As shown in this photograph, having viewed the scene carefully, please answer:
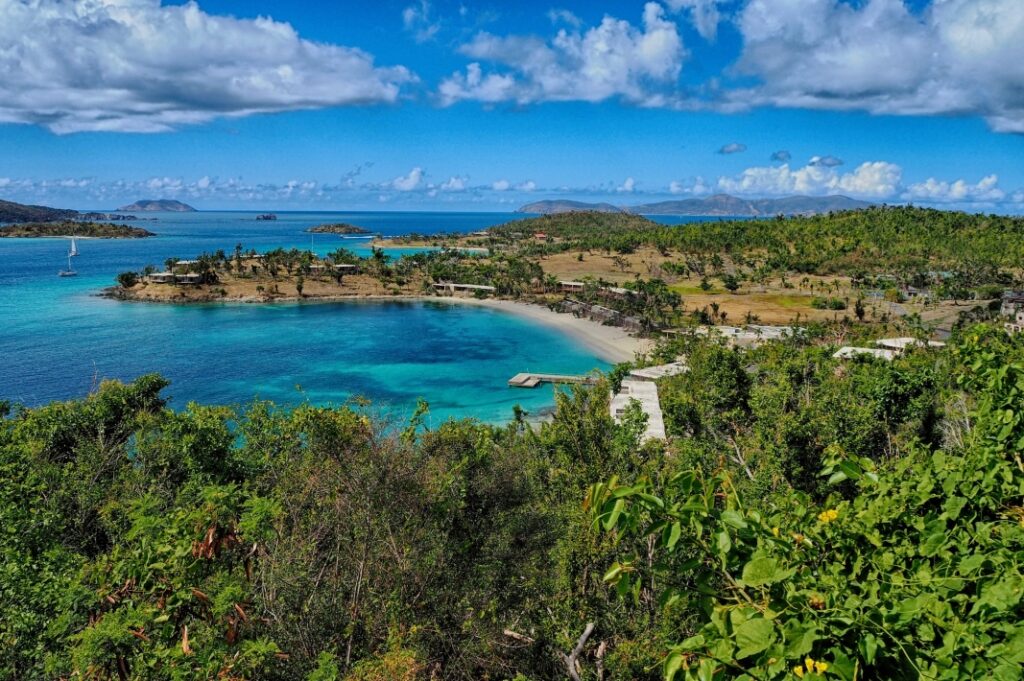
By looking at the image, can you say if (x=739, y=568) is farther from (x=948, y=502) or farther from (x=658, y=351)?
(x=658, y=351)

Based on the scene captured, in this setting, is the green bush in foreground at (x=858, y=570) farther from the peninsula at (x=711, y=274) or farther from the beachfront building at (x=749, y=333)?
the peninsula at (x=711, y=274)

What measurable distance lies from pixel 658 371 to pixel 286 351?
104 ft

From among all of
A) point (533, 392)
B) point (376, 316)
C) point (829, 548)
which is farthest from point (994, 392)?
point (376, 316)

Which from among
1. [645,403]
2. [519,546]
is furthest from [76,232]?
[519,546]

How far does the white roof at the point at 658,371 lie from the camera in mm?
39625

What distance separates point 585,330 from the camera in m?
63.0

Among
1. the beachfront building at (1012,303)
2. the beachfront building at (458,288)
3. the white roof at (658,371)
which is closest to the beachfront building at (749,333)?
the white roof at (658,371)

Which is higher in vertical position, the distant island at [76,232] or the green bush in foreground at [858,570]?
the distant island at [76,232]

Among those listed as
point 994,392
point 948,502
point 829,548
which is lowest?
point 829,548

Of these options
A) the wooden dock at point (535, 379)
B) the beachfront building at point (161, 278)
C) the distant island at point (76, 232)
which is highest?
the distant island at point (76, 232)

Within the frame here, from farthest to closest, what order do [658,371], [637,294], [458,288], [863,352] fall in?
1. [458,288]
2. [637,294]
3. [658,371]
4. [863,352]

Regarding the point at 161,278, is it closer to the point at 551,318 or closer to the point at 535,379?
the point at 551,318

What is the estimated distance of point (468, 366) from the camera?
167 feet

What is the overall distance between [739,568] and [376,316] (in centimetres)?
7099
